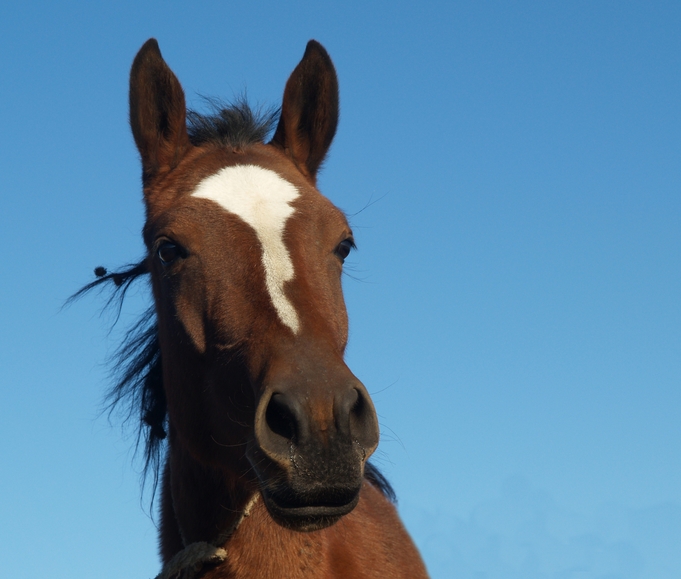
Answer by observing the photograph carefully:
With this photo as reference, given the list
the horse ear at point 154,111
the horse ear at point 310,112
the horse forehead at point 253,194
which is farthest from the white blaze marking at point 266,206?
the horse ear at point 310,112

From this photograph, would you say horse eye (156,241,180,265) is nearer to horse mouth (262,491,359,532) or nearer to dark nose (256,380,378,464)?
dark nose (256,380,378,464)

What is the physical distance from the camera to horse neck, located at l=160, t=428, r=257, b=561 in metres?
4.02

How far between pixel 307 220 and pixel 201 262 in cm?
59

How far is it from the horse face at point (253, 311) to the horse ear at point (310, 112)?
1.7 inches

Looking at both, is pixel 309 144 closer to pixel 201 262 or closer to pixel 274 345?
Answer: pixel 201 262

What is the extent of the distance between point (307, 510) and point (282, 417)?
0.40 meters

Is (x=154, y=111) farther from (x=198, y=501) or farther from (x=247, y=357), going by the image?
(x=198, y=501)

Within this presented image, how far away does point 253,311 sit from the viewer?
3748 mm

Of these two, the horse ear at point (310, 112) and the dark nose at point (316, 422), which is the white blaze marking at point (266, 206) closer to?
the dark nose at point (316, 422)

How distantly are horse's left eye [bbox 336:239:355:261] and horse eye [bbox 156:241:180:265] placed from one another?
868mm

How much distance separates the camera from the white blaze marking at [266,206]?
3760 mm

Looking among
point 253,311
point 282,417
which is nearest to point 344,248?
point 253,311

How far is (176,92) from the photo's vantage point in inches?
198

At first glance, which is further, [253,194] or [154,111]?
[154,111]
